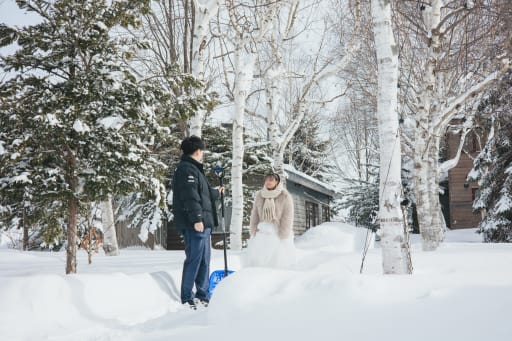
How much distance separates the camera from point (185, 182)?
5.62m

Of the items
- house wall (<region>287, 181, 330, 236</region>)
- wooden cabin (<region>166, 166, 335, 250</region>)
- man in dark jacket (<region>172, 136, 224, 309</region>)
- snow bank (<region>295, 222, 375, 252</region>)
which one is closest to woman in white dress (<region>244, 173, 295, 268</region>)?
man in dark jacket (<region>172, 136, 224, 309</region>)

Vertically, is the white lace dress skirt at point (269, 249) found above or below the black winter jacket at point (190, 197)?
below

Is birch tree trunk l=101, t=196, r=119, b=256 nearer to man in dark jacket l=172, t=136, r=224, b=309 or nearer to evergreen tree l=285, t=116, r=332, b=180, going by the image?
man in dark jacket l=172, t=136, r=224, b=309

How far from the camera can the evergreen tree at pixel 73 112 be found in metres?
6.00

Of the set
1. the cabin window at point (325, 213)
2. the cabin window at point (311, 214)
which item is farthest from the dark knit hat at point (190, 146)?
the cabin window at point (325, 213)

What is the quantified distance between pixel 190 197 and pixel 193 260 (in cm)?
79

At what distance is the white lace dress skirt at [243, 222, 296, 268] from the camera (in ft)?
20.7

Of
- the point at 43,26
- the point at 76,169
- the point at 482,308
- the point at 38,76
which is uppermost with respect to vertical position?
the point at 43,26

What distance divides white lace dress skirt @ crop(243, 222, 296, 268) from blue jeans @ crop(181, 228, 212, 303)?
2.57ft

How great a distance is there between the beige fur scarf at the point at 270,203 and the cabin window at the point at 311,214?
18.6 meters

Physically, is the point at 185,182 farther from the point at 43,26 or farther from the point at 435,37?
the point at 435,37

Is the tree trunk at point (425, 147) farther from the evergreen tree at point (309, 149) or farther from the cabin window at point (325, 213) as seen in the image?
A: the cabin window at point (325, 213)

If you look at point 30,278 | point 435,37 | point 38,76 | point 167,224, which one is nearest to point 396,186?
point 30,278

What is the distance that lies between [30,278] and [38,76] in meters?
2.85
